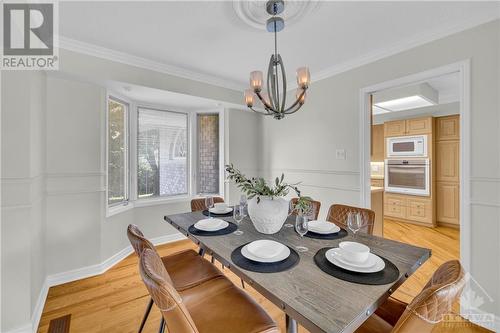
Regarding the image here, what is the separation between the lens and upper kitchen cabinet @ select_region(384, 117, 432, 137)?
13.3ft

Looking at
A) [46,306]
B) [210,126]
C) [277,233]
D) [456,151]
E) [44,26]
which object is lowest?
[46,306]

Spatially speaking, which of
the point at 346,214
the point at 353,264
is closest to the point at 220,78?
the point at 346,214

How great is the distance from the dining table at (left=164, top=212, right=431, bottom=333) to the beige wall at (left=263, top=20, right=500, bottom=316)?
1066 millimetres

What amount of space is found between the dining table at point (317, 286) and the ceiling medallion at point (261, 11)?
1.69 meters

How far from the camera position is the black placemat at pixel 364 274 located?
901mm

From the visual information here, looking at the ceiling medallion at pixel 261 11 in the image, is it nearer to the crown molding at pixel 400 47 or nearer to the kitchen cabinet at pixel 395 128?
the crown molding at pixel 400 47

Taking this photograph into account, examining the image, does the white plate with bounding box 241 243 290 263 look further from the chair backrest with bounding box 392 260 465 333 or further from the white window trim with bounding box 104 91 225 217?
the white window trim with bounding box 104 91 225 217

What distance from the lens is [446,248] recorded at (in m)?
3.07

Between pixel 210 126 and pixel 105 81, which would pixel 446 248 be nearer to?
pixel 210 126

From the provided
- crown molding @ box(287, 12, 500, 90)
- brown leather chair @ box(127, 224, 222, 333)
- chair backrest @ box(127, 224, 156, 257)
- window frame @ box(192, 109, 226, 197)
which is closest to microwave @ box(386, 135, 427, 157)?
crown molding @ box(287, 12, 500, 90)

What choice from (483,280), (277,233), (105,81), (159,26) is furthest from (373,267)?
(105,81)

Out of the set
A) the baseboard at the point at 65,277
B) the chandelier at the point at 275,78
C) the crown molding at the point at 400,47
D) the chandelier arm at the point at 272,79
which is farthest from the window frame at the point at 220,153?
the chandelier arm at the point at 272,79

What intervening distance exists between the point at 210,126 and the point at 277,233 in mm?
2694

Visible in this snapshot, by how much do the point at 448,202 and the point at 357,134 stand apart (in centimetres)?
295
